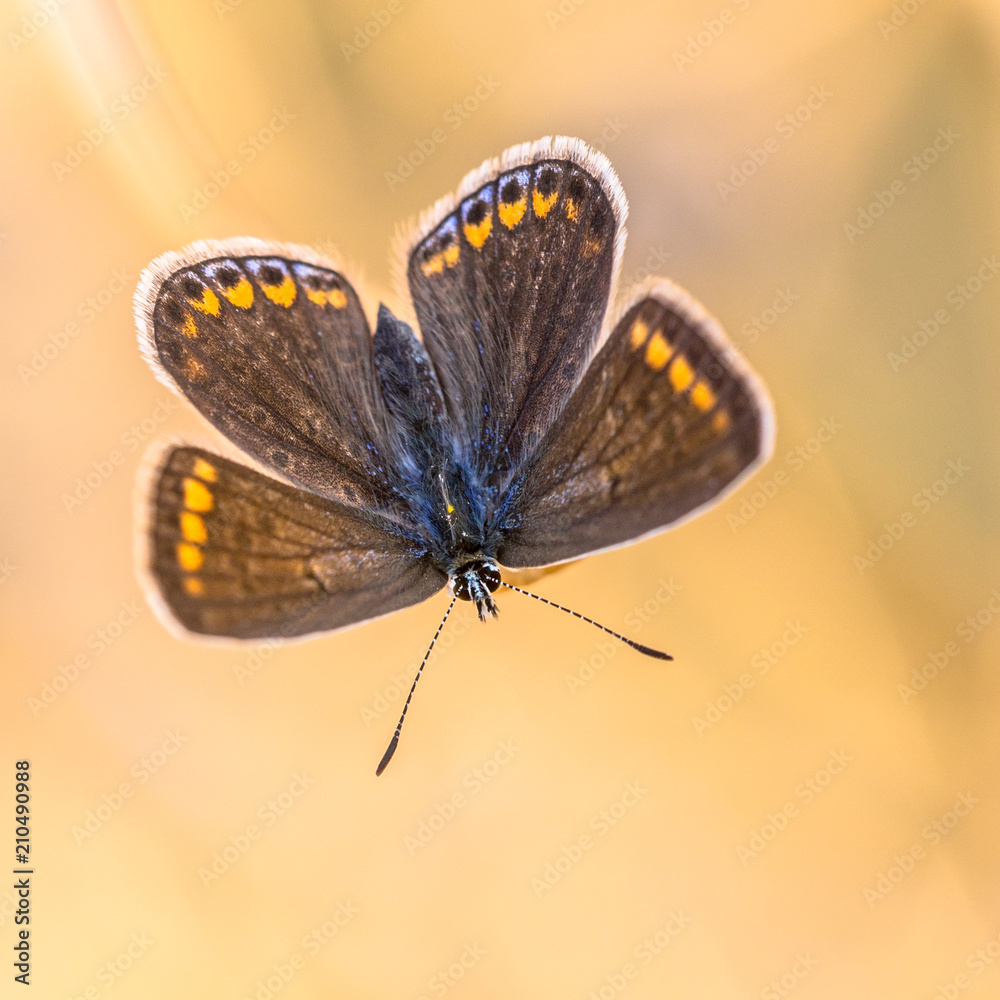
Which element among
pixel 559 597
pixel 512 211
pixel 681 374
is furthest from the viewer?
pixel 559 597

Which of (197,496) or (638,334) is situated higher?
(197,496)

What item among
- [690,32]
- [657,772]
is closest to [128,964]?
[657,772]

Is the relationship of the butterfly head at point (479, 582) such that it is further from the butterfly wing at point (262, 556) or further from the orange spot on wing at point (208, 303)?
the orange spot on wing at point (208, 303)

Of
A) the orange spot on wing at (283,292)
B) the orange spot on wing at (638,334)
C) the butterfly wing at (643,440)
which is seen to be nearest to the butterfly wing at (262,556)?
the butterfly wing at (643,440)

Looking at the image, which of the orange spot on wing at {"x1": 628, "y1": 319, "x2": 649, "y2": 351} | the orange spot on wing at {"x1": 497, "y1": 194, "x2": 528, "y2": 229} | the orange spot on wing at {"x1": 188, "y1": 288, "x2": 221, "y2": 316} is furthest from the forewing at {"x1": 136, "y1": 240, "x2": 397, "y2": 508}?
the orange spot on wing at {"x1": 628, "y1": 319, "x2": 649, "y2": 351}

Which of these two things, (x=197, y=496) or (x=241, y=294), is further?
(x=241, y=294)

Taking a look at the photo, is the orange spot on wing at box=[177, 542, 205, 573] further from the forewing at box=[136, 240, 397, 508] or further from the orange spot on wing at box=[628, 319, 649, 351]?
the orange spot on wing at box=[628, 319, 649, 351]

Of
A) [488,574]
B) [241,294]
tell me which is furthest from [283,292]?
[488,574]

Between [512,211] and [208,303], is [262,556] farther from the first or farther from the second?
[512,211]
